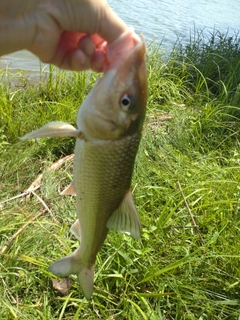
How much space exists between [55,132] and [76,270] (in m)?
0.78

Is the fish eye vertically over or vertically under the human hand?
under

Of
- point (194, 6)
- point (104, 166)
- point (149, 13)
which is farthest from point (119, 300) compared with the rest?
point (194, 6)

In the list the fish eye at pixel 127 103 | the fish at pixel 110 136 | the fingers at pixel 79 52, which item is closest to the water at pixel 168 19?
the fingers at pixel 79 52

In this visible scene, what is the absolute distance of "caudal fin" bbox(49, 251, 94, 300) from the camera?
1919 mm

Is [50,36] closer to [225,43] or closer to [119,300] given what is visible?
[119,300]

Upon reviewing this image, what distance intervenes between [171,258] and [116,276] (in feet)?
1.49

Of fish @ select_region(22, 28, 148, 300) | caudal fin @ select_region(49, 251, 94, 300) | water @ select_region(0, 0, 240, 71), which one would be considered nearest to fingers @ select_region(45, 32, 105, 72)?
fish @ select_region(22, 28, 148, 300)

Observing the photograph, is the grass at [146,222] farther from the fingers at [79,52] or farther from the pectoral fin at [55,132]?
the fingers at [79,52]

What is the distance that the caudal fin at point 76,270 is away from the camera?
1.92m

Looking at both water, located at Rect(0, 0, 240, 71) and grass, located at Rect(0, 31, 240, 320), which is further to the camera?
water, located at Rect(0, 0, 240, 71)

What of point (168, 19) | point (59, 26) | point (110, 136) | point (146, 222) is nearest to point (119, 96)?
point (110, 136)

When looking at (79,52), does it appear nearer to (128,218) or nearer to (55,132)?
(55,132)

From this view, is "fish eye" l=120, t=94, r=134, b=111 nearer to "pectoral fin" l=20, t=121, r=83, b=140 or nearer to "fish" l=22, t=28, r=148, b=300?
"fish" l=22, t=28, r=148, b=300

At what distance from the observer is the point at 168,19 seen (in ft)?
32.7
